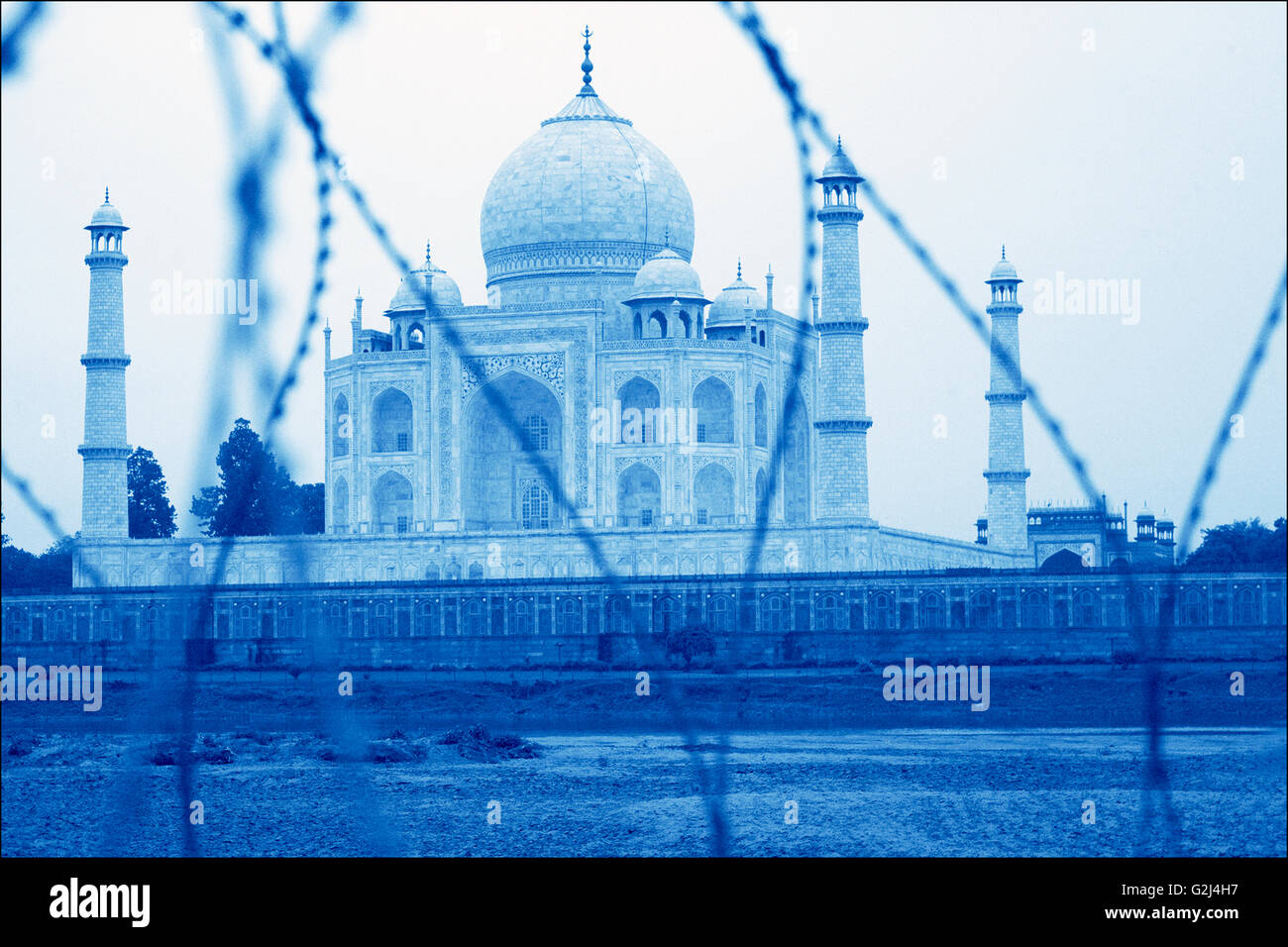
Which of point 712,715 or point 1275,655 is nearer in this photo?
point 712,715

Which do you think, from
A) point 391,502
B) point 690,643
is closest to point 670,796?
point 690,643

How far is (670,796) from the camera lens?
15.4m

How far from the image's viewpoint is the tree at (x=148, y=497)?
39.8 meters

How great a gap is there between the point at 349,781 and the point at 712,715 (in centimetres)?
637

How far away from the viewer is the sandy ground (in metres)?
13.4

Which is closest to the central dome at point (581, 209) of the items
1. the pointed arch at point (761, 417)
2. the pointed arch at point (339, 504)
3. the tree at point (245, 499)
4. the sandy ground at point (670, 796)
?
the pointed arch at point (761, 417)

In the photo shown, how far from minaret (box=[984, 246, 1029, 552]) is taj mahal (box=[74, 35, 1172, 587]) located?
39mm

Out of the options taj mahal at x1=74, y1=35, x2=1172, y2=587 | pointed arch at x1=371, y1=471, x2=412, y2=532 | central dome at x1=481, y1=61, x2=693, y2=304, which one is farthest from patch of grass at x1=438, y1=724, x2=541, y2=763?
central dome at x1=481, y1=61, x2=693, y2=304

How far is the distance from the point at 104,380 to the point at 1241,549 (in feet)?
61.9

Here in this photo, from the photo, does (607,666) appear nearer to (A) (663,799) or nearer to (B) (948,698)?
(B) (948,698)
